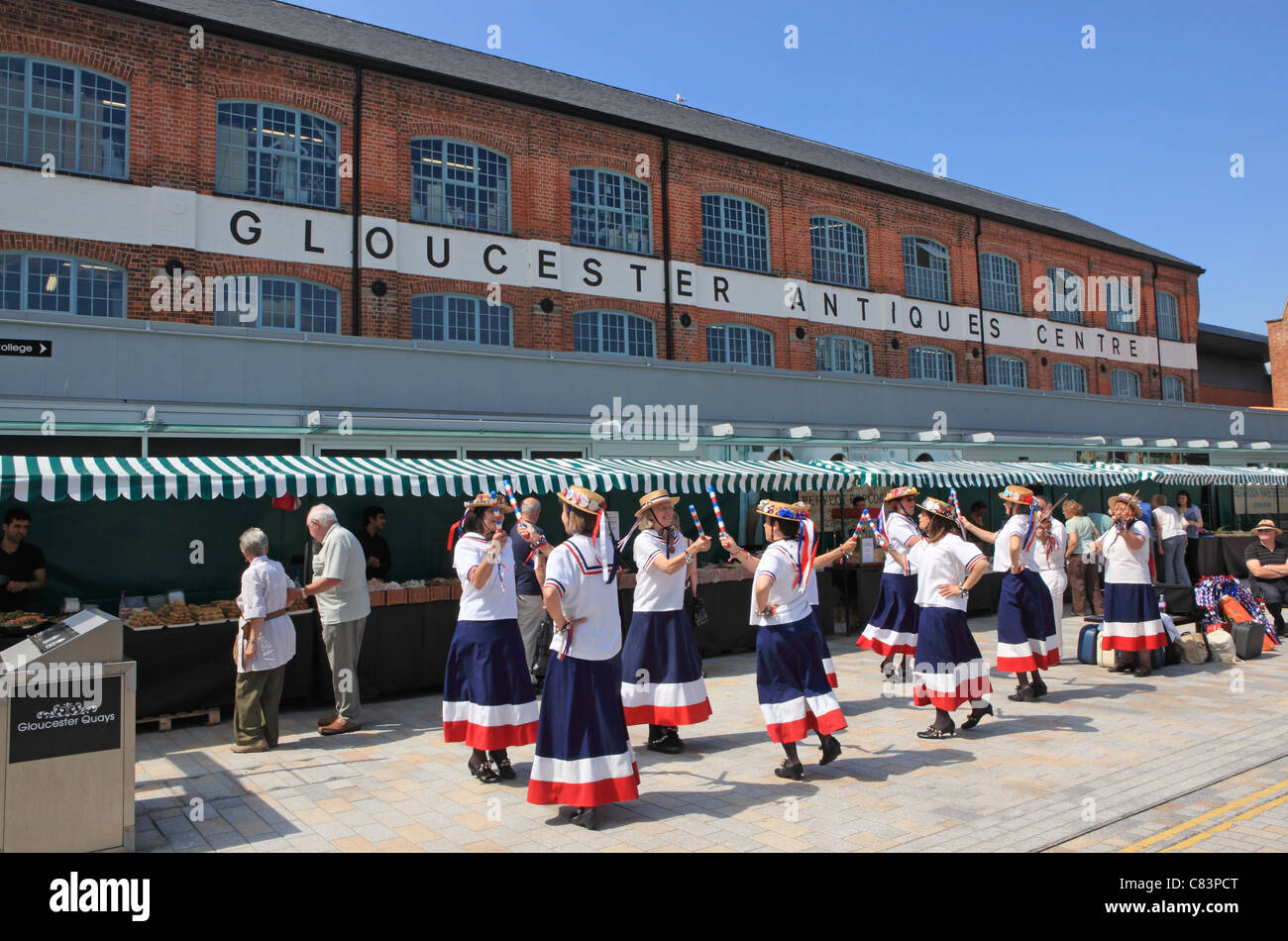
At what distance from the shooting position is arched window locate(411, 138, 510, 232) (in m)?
19.4

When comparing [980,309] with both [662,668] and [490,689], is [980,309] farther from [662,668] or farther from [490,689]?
[490,689]

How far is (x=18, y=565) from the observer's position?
8.79m

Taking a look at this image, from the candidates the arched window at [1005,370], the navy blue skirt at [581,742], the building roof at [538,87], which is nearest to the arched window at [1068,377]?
the arched window at [1005,370]

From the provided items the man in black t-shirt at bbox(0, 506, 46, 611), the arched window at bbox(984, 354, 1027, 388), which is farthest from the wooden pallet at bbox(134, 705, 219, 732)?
the arched window at bbox(984, 354, 1027, 388)

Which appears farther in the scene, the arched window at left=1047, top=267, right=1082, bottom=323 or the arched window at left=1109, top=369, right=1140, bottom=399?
the arched window at left=1109, top=369, right=1140, bottom=399

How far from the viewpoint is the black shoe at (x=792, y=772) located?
6316 millimetres

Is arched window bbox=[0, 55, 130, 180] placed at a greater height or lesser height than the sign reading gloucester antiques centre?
greater

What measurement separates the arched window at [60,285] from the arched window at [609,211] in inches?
383

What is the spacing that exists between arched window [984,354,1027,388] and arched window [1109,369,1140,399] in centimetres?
505

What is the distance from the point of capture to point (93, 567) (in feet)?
31.6

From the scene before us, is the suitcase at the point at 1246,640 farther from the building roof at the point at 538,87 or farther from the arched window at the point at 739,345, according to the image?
the building roof at the point at 538,87

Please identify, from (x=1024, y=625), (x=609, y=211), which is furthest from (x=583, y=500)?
(x=609, y=211)

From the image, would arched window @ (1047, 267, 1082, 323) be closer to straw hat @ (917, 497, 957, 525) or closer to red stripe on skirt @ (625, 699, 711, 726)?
straw hat @ (917, 497, 957, 525)
